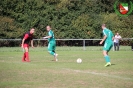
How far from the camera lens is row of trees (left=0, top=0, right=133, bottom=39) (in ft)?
180

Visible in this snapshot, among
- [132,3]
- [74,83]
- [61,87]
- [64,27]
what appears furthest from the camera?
[132,3]

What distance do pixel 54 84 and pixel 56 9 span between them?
46.4 meters

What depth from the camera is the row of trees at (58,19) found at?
54.9 metres

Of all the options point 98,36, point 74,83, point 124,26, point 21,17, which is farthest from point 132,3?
point 74,83

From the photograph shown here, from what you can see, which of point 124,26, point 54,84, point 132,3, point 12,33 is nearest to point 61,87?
point 54,84

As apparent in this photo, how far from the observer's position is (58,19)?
58031mm

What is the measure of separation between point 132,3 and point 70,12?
12.1 meters

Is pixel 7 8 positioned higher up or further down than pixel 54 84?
higher up

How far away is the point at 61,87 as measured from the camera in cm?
1140

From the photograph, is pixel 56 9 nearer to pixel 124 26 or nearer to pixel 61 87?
pixel 124 26

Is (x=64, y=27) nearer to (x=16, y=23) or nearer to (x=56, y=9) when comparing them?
(x=56, y=9)

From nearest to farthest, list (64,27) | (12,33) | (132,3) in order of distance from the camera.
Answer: (12,33), (64,27), (132,3)

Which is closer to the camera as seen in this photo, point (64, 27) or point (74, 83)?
point (74, 83)

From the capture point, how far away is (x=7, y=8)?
5544 cm
